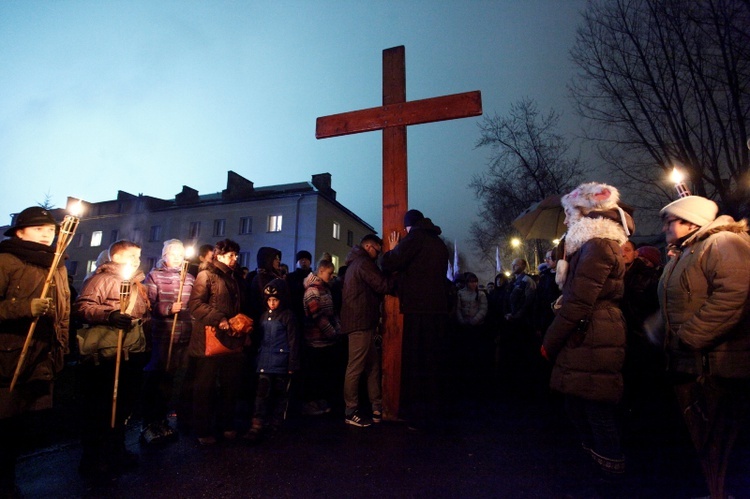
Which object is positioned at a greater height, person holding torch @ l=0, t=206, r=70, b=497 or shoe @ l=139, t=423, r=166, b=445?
person holding torch @ l=0, t=206, r=70, b=497

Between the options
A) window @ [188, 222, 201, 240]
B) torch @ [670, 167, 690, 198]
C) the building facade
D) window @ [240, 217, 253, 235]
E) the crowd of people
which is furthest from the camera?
window @ [188, 222, 201, 240]

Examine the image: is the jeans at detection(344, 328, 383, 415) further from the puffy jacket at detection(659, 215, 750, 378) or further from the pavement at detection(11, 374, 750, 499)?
the puffy jacket at detection(659, 215, 750, 378)

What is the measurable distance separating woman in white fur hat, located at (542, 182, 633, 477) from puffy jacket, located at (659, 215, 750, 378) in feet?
1.23

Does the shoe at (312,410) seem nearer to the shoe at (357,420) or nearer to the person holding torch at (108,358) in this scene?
the shoe at (357,420)

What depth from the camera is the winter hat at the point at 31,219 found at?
3030mm

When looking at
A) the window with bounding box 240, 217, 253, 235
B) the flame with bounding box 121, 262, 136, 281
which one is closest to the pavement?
the flame with bounding box 121, 262, 136, 281

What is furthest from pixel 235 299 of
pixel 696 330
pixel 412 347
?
pixel 696 330

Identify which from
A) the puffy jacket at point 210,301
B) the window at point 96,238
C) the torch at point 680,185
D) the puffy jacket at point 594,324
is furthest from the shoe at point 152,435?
the window at point 96,238

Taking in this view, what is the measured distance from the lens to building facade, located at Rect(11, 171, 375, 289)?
1224 inches

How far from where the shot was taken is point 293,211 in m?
31.4

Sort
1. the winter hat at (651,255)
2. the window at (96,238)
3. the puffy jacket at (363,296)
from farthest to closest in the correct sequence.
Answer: the window at (96,238) → the winter hat at (651,255) → the puffy jacket at (363,296)

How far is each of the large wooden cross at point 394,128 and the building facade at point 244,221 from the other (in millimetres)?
25164

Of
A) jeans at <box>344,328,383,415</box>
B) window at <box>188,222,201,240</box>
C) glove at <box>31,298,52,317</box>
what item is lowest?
jeans at <box>344,328,383,415</box>

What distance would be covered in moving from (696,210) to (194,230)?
36.9 meters
